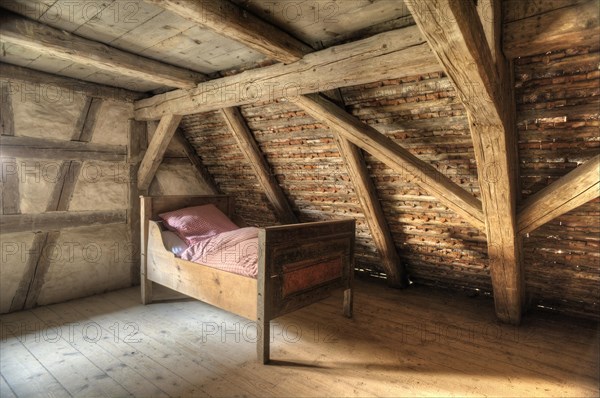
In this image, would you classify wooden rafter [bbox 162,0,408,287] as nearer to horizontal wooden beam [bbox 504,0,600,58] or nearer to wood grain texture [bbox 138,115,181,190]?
wood grain texture [bbox 138,115,181,190]

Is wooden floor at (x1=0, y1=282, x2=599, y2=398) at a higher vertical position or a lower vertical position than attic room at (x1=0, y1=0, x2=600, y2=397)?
lower

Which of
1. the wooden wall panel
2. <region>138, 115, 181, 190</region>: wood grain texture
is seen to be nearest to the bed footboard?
the wooden wall panel

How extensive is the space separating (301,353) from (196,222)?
158cm

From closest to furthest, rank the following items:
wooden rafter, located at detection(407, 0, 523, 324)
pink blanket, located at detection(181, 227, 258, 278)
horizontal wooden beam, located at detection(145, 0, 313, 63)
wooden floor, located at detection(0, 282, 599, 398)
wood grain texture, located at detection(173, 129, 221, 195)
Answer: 1. wooden rafter, located at detection(407, 0, 523, 324)
2. horizontal wooden beam, located at detection(145, 0, 313, 63)
3. wooden floor, located at detection(0, 282, 599, 398)
4. pink blanket, located at detection(181, 227, 258, 278)
5. wood grain texture, located at detection(173, 129, 221, 195)

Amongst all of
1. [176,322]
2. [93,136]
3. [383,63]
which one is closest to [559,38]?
[383,63]

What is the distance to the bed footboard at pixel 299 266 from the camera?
Result: 2.30 meters

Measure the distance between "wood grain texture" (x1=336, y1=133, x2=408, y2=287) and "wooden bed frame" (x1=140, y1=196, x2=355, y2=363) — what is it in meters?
0.34

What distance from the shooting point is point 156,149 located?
3.76 meters

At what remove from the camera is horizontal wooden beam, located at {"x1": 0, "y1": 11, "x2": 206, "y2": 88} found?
2131 mm

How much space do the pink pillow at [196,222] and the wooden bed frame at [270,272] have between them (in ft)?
0.45

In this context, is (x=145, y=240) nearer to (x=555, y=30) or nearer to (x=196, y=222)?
(x=196, y=222)

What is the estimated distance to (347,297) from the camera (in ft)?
10.2

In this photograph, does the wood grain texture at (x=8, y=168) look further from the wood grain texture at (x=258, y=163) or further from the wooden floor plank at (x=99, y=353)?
the wood grain texture at (x=258, y=163)

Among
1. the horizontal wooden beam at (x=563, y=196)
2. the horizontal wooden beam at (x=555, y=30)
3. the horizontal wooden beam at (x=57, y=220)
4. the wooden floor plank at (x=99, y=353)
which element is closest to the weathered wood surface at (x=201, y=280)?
the wooden floor plank at (x=99, y=353)
